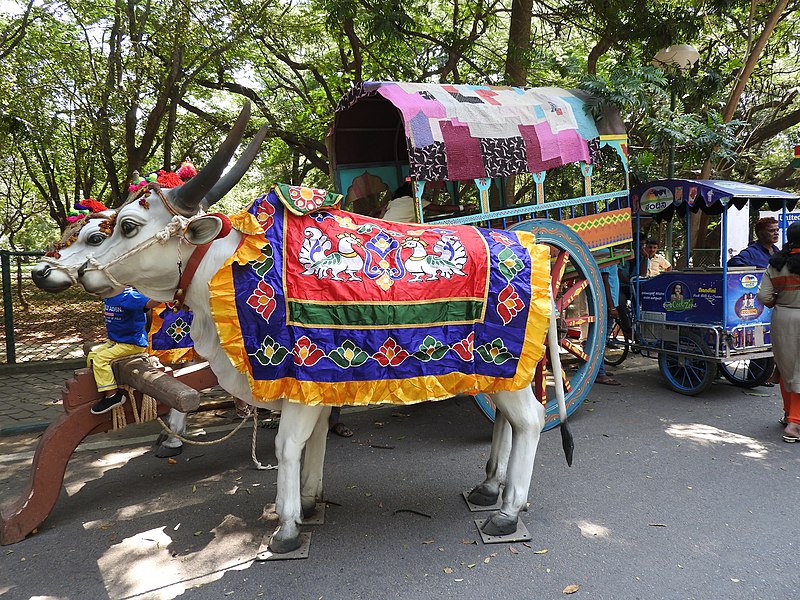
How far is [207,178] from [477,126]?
8.78 feet

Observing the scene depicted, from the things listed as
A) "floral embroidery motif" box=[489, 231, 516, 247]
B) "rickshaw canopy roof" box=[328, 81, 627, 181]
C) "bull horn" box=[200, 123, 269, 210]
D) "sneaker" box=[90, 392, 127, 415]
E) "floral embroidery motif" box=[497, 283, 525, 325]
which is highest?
"rickshaw canopy roof" box=[328, 81, 627, 181]

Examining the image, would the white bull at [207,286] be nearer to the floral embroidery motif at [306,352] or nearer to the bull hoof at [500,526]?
the bull hoof at [500,526]

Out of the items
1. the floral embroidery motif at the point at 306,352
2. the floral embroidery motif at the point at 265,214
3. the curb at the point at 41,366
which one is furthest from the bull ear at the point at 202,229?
the curb at the point at 41,366

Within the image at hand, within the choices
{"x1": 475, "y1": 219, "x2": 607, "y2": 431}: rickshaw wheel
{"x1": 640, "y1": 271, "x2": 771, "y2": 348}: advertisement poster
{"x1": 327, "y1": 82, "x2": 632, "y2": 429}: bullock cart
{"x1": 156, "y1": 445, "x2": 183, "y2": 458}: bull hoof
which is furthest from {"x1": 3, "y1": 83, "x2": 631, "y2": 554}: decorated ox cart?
{"x1": 640, "y1": 271, "x2": 771, "y2": 348}: advertisement poster

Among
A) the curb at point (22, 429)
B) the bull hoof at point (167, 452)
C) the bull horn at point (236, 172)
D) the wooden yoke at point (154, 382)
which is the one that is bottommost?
the bull hoof at point (167, 452)

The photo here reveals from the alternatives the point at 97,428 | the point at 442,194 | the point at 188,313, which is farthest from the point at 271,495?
the point at 442,194

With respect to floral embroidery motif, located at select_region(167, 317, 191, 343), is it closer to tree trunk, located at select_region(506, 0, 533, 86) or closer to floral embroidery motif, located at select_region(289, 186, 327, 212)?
floral embroidery motif, located at select_region(289, 186, 327, 212)

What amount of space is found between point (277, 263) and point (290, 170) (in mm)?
11710

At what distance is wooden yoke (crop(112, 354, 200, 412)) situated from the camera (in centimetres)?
305

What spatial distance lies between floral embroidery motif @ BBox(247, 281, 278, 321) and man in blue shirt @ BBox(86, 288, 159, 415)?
117cm

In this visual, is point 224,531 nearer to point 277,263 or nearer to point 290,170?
point 277,263

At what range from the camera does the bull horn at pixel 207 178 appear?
105 inches

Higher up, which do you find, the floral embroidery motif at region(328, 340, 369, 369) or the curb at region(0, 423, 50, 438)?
the floral embroidery motif at region(328, 340, 369, 369)

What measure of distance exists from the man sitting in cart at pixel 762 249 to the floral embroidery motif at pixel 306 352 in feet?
16.7
